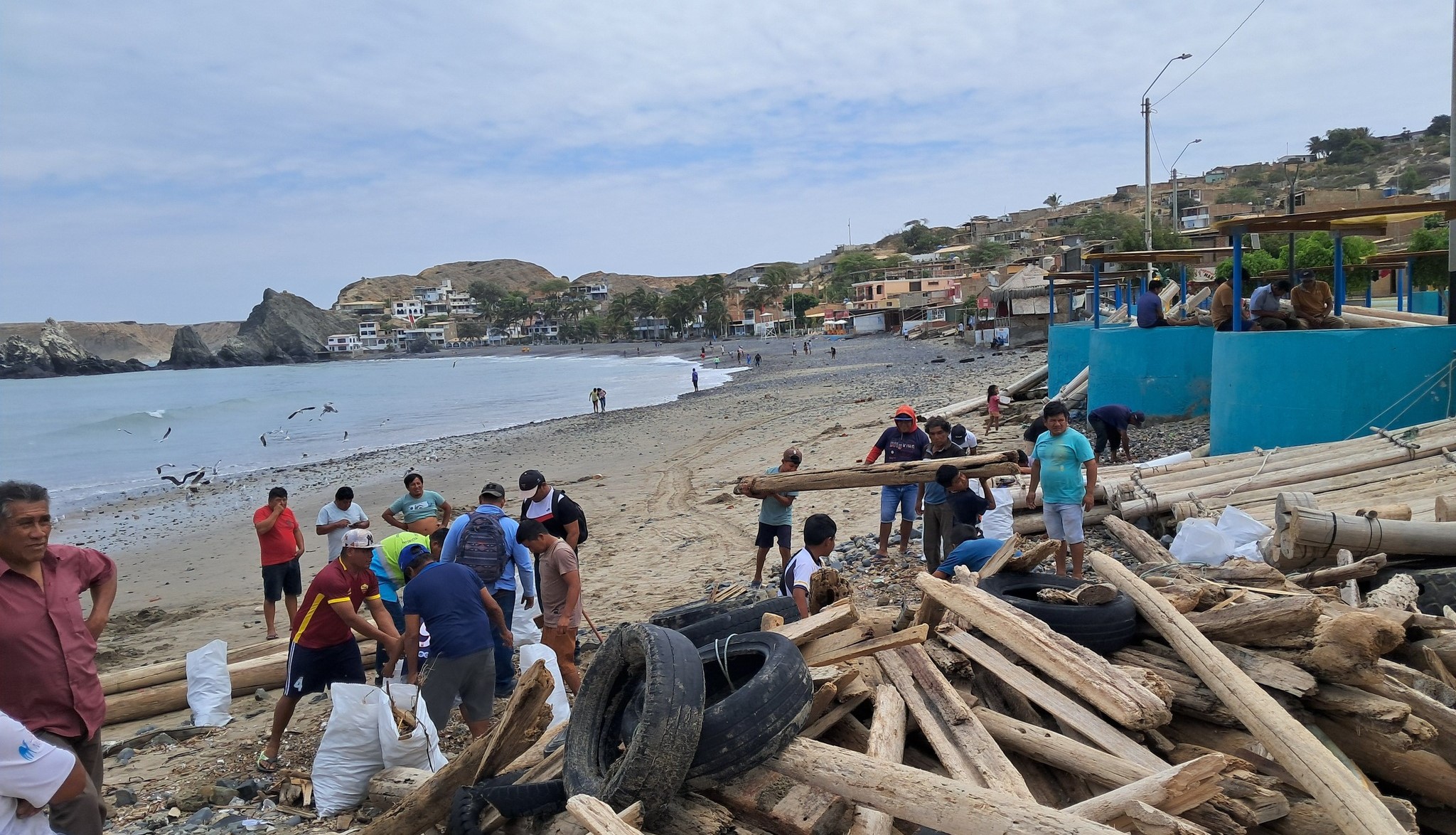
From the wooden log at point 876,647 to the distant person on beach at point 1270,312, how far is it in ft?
30.8

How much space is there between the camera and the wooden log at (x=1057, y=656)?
4004 millimetres

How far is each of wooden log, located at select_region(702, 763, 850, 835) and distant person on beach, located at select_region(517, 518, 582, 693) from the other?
2980mm

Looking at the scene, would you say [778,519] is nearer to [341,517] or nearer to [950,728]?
[341,517]

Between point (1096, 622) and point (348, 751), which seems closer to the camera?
point (1096, 622)

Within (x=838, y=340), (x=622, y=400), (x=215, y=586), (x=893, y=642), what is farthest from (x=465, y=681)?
(x=838, y=340)

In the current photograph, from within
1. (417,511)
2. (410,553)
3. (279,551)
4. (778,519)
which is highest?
(417,511)

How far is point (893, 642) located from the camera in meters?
4.81

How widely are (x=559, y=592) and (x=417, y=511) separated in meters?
2.02

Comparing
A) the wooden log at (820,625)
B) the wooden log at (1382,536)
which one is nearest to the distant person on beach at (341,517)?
the wooden log at (820,625)

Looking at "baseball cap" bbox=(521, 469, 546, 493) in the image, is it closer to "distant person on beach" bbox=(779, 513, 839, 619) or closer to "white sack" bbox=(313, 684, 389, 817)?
"distant person on beach" bbox=(779, 513, 839, 619)

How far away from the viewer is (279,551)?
29.0 ft

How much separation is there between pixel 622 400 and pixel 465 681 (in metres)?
37.5

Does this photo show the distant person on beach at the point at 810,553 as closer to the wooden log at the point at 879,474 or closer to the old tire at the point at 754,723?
the wooden log at the point at 879,474

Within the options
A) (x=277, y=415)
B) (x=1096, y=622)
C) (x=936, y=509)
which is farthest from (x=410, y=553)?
(x=277, y=415)
